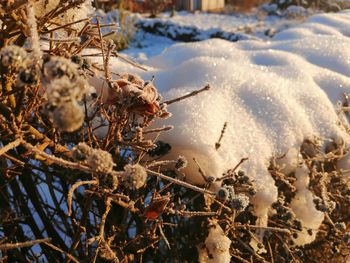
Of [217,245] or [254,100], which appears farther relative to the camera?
[254,100]

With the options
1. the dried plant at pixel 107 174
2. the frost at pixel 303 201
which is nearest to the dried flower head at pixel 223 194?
the dried plant at pixel 107 174

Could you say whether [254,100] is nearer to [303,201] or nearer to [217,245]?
[303,201]

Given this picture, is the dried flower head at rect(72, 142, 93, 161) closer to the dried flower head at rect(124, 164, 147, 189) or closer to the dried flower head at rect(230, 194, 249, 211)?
the dried flower head at rect(124, 164, 147, 189)

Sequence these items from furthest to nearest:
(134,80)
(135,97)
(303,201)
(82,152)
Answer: (303,201) → (134,80) → (135,97) → (82,152)

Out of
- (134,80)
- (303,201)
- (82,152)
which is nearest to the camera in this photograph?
(82,152)

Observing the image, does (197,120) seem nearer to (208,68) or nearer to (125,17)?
(208,68)

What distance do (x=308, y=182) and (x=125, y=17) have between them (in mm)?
8259

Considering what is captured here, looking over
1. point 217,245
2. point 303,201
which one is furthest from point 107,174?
point 303,201

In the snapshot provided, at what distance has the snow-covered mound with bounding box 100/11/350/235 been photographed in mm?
1735

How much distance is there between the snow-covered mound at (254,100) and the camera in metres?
1.74

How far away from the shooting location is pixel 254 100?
6.87 feet

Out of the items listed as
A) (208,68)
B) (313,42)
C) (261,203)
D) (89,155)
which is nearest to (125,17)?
(313,42)

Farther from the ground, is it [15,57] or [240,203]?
[15,57]

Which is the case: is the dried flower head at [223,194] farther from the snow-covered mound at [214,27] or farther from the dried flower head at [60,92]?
the snow-covered mound at [214,27]
